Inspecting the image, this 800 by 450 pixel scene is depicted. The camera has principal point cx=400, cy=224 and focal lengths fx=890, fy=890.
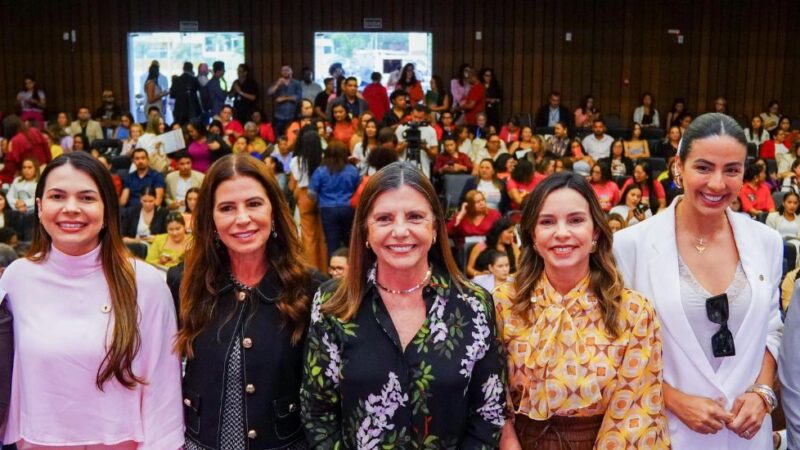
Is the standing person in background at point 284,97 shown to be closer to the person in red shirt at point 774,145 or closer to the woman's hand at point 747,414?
the person in red shirt at point 774,145

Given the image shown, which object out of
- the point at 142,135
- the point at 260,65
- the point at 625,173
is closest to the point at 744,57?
the point at 625,173

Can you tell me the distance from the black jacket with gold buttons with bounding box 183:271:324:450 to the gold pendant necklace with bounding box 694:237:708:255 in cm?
119

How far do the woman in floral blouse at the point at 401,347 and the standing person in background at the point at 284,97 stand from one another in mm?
11367

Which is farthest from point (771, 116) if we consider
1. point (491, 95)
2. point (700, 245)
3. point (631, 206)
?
point (700, 245)

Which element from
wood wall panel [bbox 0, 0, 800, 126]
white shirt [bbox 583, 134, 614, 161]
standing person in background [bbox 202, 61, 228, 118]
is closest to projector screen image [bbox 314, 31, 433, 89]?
wood wall panel [bbox 0, 0, 800, 126]

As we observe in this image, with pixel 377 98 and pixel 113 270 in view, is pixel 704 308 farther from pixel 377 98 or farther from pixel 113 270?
pixel 377 98

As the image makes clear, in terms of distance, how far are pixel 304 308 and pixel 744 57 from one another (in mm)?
14999

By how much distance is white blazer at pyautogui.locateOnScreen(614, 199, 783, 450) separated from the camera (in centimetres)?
250

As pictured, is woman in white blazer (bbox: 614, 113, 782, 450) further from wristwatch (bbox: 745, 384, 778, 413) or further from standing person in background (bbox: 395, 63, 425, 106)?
standing person in background (bbox: 395, 63, 425, 106)

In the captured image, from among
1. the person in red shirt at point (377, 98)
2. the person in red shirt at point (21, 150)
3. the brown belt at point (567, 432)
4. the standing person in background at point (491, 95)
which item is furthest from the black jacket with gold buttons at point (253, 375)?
the standing person in background at point (491, 95)

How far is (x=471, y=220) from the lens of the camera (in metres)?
7.98

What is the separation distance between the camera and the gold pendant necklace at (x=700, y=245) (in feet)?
8.55

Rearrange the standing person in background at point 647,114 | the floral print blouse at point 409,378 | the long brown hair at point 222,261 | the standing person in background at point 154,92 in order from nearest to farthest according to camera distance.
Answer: the floral print blouse at point 409,378 < the long brown hair at point 222,261 < the standing person in background at point 154,92 < the standing person in background at point 647,114

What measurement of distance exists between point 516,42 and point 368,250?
1346 cm
